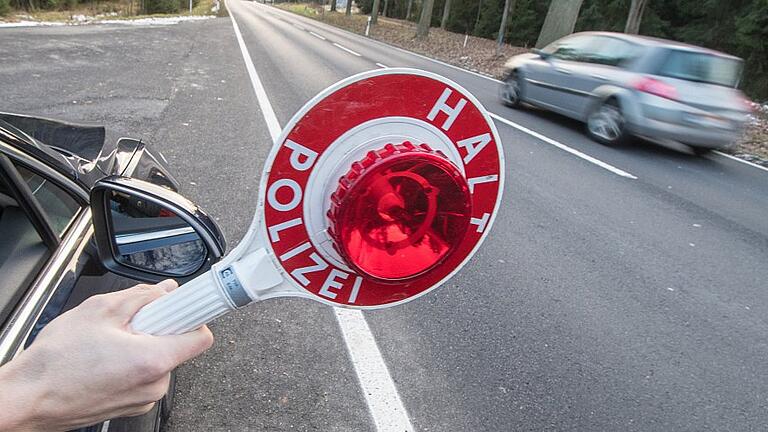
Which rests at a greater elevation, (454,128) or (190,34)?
(454,128)

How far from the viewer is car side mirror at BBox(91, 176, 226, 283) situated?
127cm

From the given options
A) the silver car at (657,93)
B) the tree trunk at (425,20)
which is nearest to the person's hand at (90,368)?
the silver car at (657,93)

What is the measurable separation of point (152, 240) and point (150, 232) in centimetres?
→ 3

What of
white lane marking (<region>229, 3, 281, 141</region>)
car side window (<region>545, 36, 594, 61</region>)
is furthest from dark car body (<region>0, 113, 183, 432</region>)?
car side window (<region>545, 36, 594, 61</region>)

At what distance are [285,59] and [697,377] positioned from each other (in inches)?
500

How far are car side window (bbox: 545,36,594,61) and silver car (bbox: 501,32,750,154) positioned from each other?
0.10 m

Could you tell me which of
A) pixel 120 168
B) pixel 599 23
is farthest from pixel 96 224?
pixel 599 23

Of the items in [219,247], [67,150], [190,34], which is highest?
[219,247]

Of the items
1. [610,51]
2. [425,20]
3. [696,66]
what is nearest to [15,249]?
[696,66]

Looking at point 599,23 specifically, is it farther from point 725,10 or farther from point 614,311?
point 614,311

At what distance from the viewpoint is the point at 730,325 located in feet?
11.1

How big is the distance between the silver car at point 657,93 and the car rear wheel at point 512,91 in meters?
1.55

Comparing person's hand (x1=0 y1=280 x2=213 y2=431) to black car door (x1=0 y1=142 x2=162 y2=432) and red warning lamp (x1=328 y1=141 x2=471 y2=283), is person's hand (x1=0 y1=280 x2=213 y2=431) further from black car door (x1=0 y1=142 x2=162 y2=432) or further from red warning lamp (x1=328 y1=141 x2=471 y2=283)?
black car door (x1=0 y1=142 x2=162 y2=432)

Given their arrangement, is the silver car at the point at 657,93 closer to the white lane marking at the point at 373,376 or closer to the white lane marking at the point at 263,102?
the white lane marking at the point at 263,102
